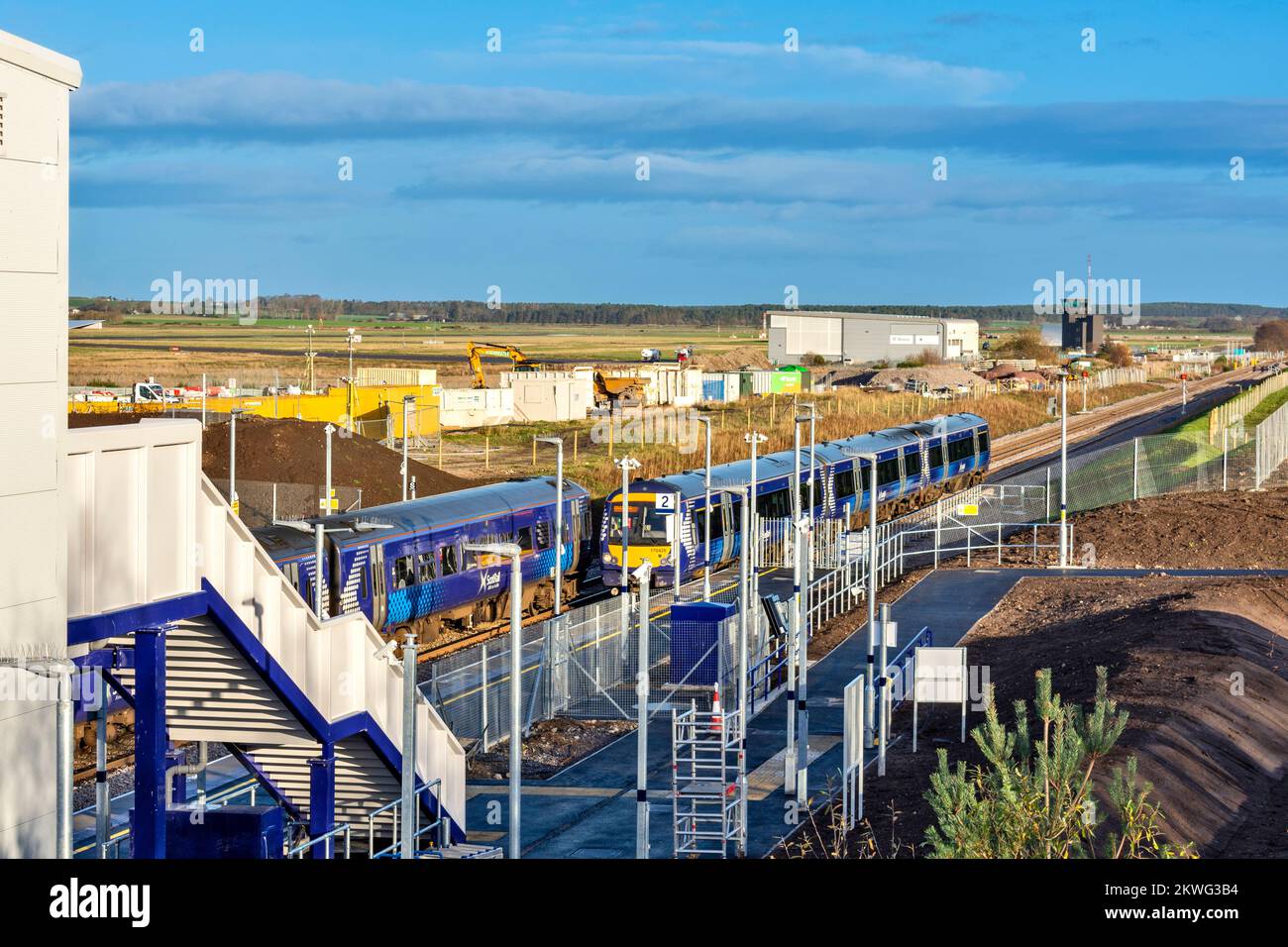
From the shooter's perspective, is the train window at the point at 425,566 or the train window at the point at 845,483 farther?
the train window at the point at 845,483

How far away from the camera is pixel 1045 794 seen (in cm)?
1528

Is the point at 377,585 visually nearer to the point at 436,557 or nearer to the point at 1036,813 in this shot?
the point at 436,557

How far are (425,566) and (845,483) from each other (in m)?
21.6

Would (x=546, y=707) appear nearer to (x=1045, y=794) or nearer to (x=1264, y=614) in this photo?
(x=1045, y=794)

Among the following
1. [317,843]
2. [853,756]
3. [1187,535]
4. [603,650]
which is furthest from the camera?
[1187,535]

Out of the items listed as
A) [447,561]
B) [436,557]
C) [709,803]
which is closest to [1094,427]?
[447,561]

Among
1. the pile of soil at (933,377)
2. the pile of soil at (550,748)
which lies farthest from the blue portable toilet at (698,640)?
the pile of soil at (933,377)

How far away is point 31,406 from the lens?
1123 centimetres

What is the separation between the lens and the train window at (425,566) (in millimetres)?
34597

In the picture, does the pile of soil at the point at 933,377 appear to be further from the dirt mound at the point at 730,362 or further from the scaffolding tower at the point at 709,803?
the scaffolding tower at the point at 709,803

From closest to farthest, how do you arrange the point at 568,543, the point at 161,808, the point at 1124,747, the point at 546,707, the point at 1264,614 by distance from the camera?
1. the point at 161,808
2. the point at 1124,747
3. the point at 546,707
4. the point at 1264,614
5. the point at 568,543

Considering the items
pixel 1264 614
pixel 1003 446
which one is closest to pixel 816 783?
pixel 1264 614

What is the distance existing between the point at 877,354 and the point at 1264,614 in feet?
496

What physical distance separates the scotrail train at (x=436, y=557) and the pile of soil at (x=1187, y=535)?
15.1 metres
